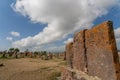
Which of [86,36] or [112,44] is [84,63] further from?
[112,44]

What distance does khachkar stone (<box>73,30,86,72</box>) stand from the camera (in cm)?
491

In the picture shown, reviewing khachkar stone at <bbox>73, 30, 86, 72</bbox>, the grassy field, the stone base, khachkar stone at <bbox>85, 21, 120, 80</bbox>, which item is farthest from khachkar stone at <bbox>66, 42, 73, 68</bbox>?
the grassy field

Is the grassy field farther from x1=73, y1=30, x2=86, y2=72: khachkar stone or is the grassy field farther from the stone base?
x1=73, y1=30, x2=86, y2=72: khachkar stone

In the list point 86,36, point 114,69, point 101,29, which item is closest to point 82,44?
point 86,36

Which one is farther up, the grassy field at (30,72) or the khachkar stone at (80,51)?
the khachkar stone at (80,51)

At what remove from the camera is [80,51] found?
5.18 meters

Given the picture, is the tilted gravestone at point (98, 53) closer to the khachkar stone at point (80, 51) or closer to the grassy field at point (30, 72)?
the khachkar stone at point (80, 51)

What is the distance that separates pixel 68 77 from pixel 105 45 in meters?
2.66

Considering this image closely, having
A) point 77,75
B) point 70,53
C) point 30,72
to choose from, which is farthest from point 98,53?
point 30,72

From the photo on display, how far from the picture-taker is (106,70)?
3.55m

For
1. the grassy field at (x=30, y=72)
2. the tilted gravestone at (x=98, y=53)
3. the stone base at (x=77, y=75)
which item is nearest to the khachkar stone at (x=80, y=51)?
the tilted gravestone at (x=98, y=53)

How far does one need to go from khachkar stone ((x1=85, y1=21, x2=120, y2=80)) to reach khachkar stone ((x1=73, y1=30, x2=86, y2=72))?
410mm

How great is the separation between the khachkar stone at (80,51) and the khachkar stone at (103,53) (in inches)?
16.2

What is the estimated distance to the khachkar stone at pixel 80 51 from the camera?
4.91 meters
